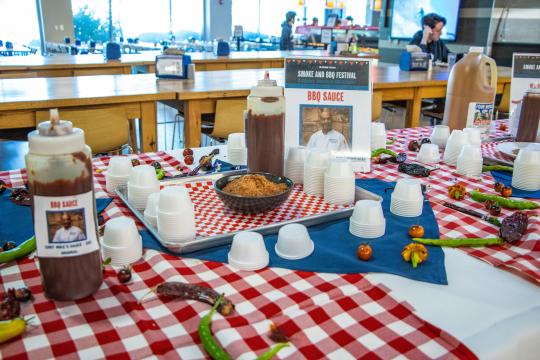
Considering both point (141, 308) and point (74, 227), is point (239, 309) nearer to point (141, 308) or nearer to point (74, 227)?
point (141, 308)

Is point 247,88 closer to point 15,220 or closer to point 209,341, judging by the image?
point 15,220

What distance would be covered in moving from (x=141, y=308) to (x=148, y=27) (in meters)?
11.5

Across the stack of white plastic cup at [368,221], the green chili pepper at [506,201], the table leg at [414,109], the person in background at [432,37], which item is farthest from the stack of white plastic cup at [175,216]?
the person in background at [432,37]

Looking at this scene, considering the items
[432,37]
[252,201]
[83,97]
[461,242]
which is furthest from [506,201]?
[432,37]

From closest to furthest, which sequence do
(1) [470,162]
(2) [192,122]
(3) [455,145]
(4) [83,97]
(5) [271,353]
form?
(5) [271,353] < (1) [470,162] < (3) [455,145] < (4) [83,97] < (2) [192,122]

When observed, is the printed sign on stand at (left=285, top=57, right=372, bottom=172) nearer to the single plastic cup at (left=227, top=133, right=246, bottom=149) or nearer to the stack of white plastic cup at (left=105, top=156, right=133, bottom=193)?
the single plastic cup at (left=227, top=133, right=246, bottom=149)

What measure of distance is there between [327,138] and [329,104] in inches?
3.8

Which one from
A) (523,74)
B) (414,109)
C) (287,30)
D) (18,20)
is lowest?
(414,109)

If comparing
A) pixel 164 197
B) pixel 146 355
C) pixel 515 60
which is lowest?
pixel 146 355

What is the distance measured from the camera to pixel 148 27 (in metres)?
11.3

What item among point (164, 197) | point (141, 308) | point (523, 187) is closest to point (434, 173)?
point (523, 187)

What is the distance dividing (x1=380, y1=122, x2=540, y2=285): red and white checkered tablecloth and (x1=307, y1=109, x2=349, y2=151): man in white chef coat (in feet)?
0.36

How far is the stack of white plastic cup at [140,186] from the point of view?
109 centimetres

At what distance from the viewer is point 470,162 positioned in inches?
54.6
